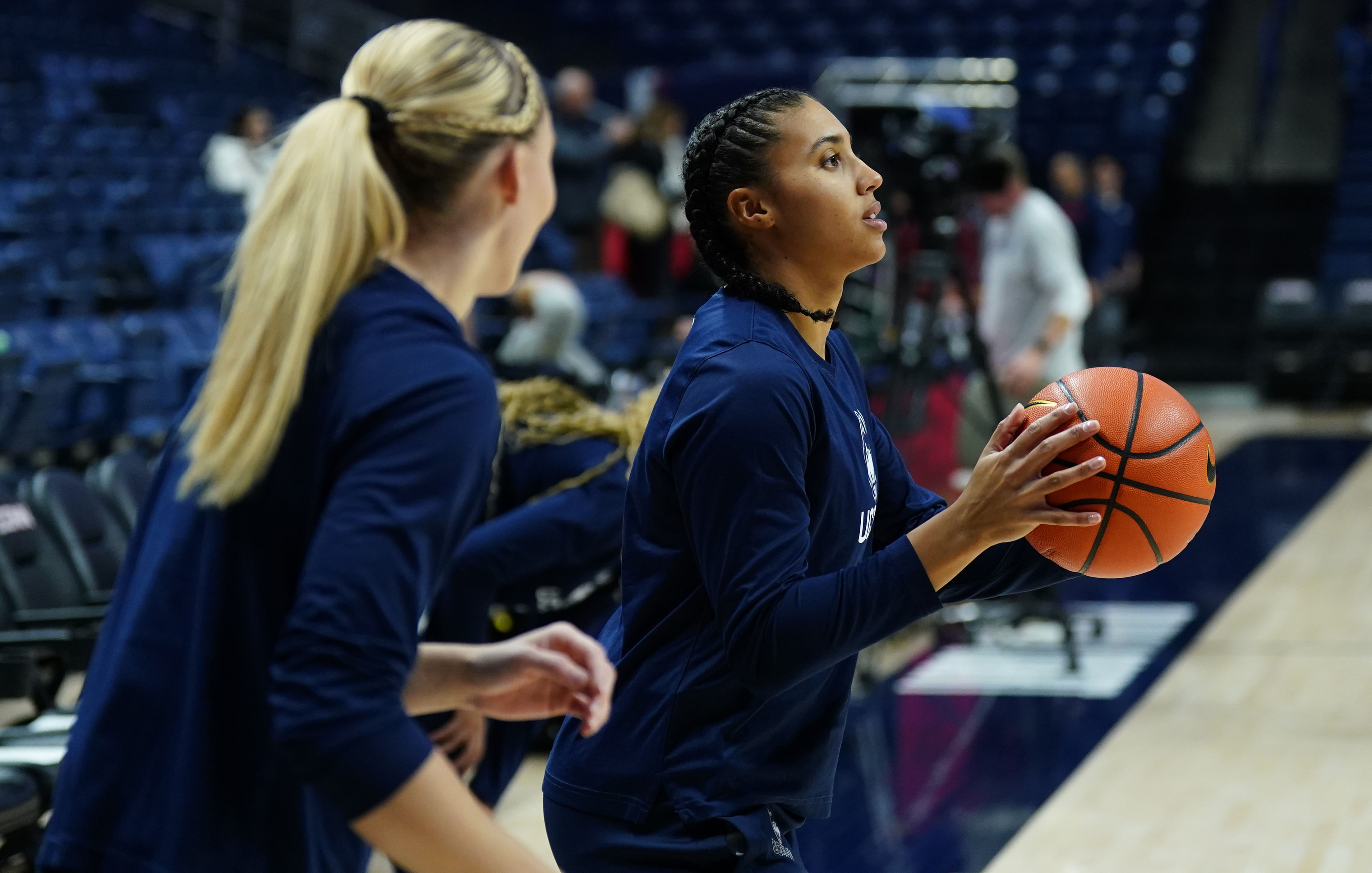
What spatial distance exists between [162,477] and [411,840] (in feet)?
1.28

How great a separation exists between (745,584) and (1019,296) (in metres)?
4.60

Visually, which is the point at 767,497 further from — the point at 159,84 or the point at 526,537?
the point at 159,84

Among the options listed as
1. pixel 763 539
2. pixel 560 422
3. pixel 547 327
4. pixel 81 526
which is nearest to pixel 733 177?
pixel 763 539

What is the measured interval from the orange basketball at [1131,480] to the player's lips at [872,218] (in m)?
0.29

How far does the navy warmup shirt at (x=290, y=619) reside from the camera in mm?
1176

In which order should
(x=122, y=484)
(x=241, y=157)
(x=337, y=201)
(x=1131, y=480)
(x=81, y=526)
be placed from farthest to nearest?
(x=241, y=157), (x=122, y=484), (x=81, y=526), (x=1131, y=480), (x=337, y=201)

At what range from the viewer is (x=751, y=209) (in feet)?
6.16

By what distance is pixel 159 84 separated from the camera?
12797 mm

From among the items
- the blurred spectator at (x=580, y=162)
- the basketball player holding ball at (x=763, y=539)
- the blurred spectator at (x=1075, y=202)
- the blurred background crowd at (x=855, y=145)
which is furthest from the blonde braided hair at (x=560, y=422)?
the blurred spectator at (x=1075, y=202)

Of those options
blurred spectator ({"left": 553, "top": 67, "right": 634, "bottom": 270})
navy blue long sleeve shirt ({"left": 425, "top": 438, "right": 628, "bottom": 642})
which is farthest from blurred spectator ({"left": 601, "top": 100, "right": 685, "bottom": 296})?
navy blue long sleeve shirt ({"left": 425, "top": 438, "right": 628, "bottom": 642})

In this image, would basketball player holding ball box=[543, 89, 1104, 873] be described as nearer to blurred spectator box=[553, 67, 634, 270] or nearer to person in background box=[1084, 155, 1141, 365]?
blurred spectator box=[553, 67, 634, 270]

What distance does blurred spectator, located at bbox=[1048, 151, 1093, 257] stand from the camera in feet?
42.7

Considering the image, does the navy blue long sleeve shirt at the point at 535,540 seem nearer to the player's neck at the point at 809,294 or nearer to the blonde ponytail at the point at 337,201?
the player's neck at the point at 809,294

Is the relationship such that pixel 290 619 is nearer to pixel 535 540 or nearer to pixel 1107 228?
pixel 535 540
